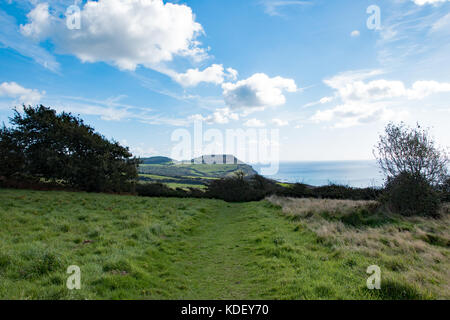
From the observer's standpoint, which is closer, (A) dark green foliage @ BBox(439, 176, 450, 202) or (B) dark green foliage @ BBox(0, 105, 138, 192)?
(A) dark green foliage @ BBox(439, 176, 450, 202)

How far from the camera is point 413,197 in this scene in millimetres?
15523

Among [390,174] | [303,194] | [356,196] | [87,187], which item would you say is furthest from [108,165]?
[356,196]

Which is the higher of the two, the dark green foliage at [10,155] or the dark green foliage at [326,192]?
the dark green foliage at [10,155]

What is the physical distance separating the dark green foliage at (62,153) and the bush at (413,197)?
109 ft

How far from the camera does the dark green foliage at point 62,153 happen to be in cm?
2911

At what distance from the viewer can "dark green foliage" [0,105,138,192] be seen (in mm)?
29109

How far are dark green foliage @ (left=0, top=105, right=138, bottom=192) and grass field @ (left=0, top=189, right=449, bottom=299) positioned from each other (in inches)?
848

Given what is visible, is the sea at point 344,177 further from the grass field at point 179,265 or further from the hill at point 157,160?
the hill at point 157,160

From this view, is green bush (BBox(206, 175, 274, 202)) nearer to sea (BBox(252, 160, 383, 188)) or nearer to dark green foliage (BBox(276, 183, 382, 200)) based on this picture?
dark green foliage (BBox(276, 183, 382, 200))

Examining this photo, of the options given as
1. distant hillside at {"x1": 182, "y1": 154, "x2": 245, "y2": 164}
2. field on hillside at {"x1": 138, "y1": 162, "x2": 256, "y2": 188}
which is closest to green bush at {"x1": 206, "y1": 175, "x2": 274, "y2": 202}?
field on hillside at {"x1": 138, "y1": 162, "x2": 256, "y2": 188}

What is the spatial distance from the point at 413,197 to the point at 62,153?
37889 millimetres

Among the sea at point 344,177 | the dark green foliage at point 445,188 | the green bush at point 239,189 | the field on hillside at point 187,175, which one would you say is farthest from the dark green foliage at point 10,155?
the dark green foliage at point 445,188
